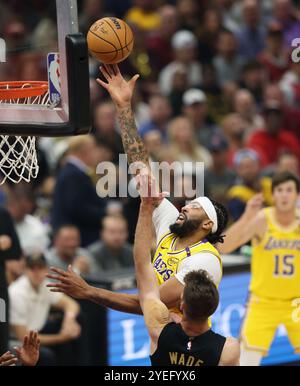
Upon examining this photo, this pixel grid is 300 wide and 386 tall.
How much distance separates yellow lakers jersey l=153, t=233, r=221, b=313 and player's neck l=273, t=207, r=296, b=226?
305 centimetres

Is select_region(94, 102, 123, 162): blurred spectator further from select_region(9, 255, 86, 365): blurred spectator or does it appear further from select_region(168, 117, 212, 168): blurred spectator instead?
select_region(9, 255, 86, 365): blurred spectator

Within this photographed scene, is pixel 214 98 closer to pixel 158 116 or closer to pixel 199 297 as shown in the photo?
pixel 158 116

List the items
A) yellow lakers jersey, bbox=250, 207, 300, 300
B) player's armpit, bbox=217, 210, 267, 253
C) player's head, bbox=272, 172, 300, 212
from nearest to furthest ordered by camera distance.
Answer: player's armpit, bbox=217, 210, 267, 253 → player's head, bbox=272, 172, 300, 212 → yellow lakers jersey, bbox=250, 207, 300, 300

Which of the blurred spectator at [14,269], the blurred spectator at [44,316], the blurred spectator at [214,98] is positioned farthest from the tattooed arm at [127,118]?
the blurred spectator at [214,98]

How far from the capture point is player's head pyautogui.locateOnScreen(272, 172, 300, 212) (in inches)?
408

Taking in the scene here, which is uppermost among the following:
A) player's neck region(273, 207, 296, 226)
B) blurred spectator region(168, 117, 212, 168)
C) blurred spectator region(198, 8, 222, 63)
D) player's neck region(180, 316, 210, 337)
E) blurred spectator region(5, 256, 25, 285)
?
blurred spectator region(198, 8, 222, 63)

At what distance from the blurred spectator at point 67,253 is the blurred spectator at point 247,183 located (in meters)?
1.91

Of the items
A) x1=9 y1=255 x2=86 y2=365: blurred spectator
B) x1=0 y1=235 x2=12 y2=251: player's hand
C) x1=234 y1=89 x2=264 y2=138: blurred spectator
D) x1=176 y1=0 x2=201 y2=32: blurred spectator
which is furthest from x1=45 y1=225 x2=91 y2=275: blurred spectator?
x1=176 y1=0 x2=201 y2=32: blurred spectator

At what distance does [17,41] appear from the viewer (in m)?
10.5

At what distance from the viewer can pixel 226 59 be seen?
53.3 ft

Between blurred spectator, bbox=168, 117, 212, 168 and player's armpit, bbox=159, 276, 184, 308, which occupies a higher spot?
blurred spectator, bbox=168, 117, 212, 168

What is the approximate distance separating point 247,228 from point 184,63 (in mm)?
5863

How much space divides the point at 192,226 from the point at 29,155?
51.7 inches
